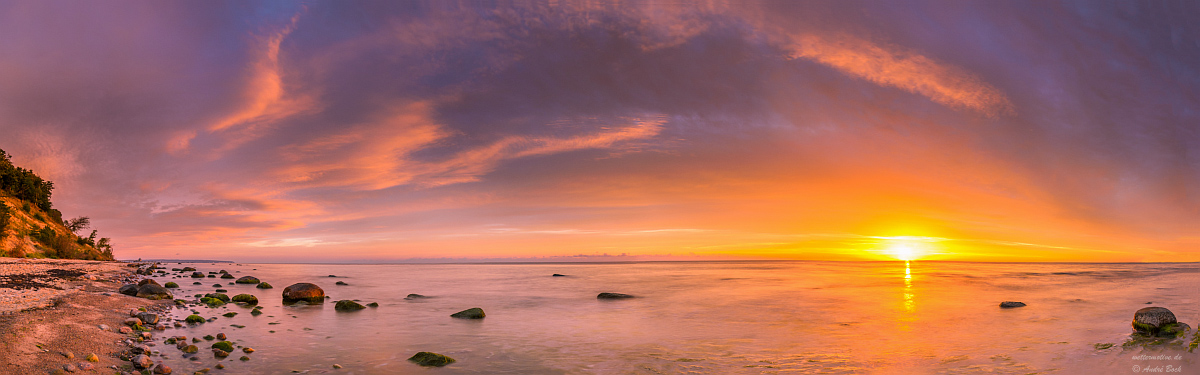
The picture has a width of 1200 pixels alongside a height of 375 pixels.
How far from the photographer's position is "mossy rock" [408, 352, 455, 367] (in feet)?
43.1

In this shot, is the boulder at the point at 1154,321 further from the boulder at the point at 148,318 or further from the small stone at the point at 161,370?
the boulder at the point at 148,318

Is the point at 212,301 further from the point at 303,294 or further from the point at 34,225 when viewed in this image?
the point at 34,225

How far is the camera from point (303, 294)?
26094 millimetres

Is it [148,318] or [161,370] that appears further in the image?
[148,318]

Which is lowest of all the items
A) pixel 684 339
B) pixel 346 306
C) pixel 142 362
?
pixel 684 339

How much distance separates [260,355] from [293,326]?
5606mm

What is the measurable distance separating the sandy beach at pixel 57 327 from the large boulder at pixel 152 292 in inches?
111

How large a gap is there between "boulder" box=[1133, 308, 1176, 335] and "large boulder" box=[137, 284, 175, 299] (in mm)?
37207

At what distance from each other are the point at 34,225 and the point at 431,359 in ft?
180

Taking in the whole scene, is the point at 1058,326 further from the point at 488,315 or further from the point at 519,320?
the point at 488,315

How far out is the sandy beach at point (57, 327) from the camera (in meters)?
9.09

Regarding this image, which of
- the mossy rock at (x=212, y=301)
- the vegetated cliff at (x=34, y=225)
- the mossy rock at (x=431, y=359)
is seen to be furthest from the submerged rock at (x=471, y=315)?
the vegetated cliff at (x=34, y=225)

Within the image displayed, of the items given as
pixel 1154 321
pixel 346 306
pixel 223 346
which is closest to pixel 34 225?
pixel 346 306

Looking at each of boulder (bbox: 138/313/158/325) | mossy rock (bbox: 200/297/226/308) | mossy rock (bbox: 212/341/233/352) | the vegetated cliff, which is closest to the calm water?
mossy rock (bbox: 212/341/233/352)
